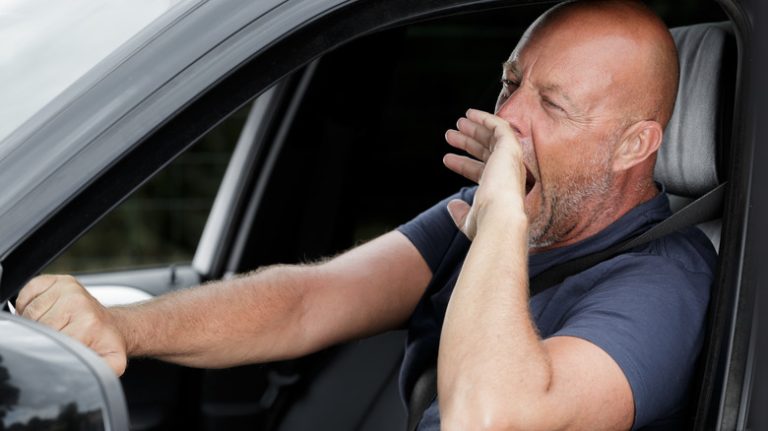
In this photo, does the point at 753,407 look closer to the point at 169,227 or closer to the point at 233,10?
the point at 233,10

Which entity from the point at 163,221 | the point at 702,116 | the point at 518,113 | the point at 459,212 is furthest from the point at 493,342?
the point at 163,221

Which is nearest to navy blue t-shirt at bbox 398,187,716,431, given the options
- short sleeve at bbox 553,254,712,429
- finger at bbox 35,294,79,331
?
short sleeve at bbox 553,254,712,429

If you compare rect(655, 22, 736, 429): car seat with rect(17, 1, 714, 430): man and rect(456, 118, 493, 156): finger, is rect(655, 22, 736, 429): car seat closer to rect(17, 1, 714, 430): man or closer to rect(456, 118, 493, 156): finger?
rect(17, 1, 714, 430): man

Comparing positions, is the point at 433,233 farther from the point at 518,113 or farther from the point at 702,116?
the point at 702,116

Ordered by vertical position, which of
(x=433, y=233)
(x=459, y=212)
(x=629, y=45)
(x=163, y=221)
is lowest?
(x=163, y=221)

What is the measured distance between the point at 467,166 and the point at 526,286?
33 centimetres

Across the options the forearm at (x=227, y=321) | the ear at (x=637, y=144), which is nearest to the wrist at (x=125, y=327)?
the forearm at (x=227, y=321)

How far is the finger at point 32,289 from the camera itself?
137 cm

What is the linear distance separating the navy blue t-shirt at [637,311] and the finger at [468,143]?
0.85ft

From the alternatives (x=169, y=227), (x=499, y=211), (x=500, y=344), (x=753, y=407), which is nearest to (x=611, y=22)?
(x=499, y=211)

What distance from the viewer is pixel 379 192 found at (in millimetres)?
3207

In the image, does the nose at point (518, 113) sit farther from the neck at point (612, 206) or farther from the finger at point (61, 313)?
the finger at point (61, 313)

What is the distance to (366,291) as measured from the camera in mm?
2277

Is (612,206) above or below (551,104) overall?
below
